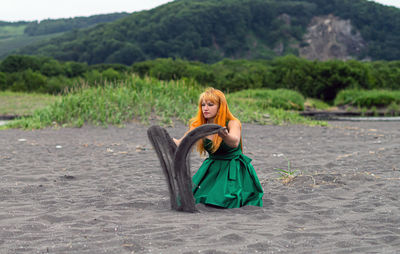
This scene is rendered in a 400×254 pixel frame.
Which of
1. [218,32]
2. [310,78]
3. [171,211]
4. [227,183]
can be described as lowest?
[171,211]

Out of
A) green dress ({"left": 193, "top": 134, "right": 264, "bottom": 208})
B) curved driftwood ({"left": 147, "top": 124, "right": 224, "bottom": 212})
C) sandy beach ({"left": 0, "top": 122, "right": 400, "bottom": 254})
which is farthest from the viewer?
green dress ({"left": 193, "top": 134, "right": 264, "bottom": 208})

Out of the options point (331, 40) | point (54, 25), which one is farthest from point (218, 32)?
point (54, 25)

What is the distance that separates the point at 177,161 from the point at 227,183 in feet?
2.49

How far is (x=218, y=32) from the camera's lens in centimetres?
11212

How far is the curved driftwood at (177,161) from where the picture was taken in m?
3.66

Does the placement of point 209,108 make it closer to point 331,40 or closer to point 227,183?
point 227,183

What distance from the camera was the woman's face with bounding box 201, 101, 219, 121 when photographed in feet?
13.6

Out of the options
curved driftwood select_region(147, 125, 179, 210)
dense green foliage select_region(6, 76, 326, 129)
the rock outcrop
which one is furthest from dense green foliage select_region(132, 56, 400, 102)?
the rock outcrop

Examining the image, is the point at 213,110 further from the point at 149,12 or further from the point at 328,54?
the point at 328,54

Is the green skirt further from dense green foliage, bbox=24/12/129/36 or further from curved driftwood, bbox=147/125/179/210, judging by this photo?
dense green foliage, bbox=24/12/129/36

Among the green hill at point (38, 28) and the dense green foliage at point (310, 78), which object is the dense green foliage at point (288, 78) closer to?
the dense green foliage at point (310, 78)

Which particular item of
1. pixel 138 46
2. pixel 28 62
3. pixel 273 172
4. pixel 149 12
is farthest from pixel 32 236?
pixel 149 12

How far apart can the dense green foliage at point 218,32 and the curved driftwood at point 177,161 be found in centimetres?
7806

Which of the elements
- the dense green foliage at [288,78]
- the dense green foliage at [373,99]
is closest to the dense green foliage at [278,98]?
the dense green foliage at [373,99]
